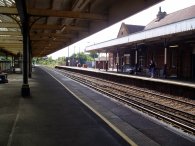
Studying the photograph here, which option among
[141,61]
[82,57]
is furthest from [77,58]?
[141,61]

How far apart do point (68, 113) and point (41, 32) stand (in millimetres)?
15320

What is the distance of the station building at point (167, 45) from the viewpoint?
25906 millimetres

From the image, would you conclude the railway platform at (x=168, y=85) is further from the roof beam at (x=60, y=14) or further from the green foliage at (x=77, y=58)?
the green foliage at (x=77, y=58)

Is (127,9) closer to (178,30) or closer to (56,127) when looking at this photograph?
(56,127)

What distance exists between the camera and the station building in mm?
25906

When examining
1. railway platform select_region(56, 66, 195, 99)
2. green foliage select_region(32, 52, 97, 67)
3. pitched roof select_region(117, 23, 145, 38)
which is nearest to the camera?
railway platform select_region(56, 66, 195, 99)

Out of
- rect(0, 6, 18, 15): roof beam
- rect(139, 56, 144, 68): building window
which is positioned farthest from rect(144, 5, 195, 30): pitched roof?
rect(0, 6, 18, 15): roof beam

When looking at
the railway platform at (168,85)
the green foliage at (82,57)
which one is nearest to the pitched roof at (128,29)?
the railway platform at (168,85)

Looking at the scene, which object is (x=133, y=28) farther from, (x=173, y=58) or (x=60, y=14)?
(x=60, y=14)

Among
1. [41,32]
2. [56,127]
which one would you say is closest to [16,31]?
[41,32]

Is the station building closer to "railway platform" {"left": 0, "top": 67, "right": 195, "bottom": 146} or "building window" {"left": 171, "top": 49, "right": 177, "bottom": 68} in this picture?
"building window" {"left": 171, "top": 49, "right": 177, "bottom": 68}

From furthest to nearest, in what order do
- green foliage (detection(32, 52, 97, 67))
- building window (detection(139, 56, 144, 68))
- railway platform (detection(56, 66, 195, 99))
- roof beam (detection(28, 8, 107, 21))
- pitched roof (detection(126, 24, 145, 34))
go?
green foliage (detection(32, 52, 97, 67)) < pitched roof (detection(126, 24, 145, 34)) < building window (detection(139, 56, 144, 68)) < railway platform (detection(56, 66, 195, 99)) < roof beam (detection(28, 8, 107, 21))

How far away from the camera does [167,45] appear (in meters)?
34.2

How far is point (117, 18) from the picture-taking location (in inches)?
516
